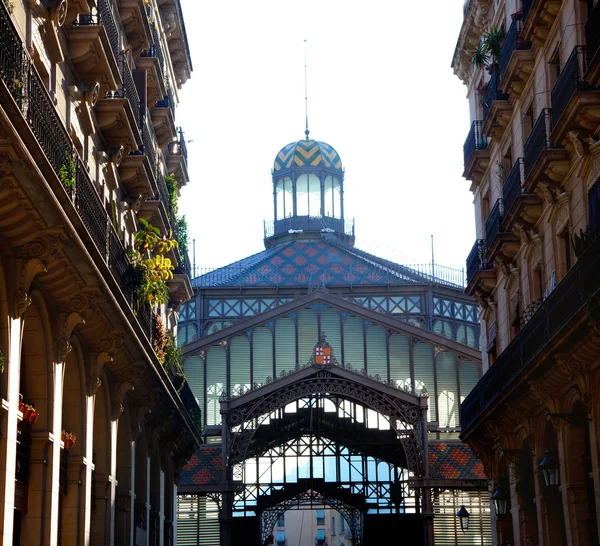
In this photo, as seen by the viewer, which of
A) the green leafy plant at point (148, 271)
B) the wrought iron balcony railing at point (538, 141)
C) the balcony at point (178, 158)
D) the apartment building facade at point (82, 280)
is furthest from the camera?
the balcony at point (178, 158)

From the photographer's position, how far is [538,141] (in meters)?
25.5

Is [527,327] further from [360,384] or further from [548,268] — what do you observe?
[360,384]

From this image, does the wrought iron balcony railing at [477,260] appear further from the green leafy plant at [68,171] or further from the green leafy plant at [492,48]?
the green leafy plant at [68,171]

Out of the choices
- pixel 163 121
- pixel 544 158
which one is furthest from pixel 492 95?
pixel 163 121

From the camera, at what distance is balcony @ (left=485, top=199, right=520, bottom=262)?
97.9 ft

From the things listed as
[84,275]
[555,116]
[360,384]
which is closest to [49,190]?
[84,275]

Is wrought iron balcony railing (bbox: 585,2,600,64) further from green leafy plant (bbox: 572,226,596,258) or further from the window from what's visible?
the window

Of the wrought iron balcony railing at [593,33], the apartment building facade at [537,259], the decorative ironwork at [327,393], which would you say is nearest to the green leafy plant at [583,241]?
the apartment building facade at [537,259]

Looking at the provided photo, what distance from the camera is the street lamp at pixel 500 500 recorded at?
3083cm

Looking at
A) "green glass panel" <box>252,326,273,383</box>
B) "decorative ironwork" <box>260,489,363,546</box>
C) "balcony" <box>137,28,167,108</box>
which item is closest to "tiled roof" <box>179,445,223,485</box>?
"green glass panel" <box>252,326,273,383</box>

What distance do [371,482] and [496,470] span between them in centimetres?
1529

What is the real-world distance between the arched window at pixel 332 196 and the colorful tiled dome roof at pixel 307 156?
2.76 feet

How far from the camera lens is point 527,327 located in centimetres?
2573

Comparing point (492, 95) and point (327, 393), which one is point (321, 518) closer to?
point (327, 393)
